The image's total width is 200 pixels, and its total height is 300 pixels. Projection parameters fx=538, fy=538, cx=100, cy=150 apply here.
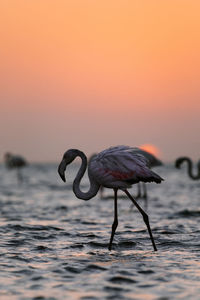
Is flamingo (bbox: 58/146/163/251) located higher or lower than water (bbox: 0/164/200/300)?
higher

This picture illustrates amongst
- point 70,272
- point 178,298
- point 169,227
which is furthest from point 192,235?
point 178,298

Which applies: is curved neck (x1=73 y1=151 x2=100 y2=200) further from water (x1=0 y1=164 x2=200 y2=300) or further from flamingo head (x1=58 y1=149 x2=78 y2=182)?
water (x1=0 y1=164 x2=200 y2=300)

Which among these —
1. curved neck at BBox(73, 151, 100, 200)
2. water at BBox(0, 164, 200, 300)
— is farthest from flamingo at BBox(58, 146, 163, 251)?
water at BBox(0, 164, 200, 300)

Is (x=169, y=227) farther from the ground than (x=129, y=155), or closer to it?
closer to it

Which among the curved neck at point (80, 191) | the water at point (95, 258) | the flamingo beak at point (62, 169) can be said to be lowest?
the water at point (95, 258)

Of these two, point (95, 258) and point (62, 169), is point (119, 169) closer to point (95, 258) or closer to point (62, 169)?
point (62, 169)

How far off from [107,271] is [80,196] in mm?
2095

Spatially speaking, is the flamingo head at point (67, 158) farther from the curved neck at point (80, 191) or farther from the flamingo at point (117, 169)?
the curved neck at point (80, 191)

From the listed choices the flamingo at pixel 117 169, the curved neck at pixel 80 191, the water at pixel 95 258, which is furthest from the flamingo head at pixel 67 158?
the water at pixel 95 258

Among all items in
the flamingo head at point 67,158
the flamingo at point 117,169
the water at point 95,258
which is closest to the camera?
the water at point 95,258

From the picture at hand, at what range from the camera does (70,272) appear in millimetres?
6930

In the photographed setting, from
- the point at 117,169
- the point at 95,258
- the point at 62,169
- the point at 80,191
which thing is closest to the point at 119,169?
the point at 117,169

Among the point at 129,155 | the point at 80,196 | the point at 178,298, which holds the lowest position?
the point at 178,298

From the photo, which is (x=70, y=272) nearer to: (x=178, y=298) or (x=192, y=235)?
(x=178, y=298)
